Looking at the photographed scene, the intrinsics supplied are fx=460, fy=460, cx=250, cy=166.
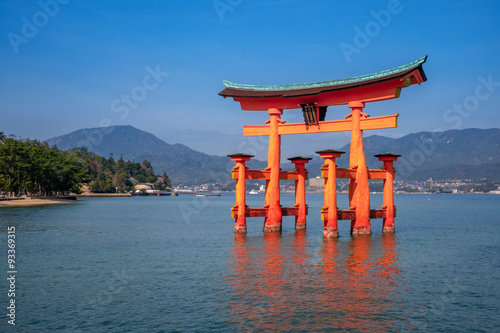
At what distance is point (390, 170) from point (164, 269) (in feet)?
60.1

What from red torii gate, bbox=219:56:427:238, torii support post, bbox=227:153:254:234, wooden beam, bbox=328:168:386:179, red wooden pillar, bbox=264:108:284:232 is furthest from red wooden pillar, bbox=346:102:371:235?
torii support post, bbox=227:153:254:234

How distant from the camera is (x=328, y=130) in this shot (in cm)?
3091

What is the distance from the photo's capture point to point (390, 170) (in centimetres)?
3206

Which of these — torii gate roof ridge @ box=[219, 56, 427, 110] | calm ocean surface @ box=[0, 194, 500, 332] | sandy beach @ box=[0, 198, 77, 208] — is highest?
torii gate roof ridge @ box=[219, 56, 427, 110]

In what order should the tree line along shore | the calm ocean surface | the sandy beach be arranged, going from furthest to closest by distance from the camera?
the tree line along shore
the sandy beach
the calm ocean surface

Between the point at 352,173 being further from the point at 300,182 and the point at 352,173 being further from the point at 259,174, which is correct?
the point at 259,174

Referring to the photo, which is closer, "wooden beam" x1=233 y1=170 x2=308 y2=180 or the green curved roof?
the green curved roof

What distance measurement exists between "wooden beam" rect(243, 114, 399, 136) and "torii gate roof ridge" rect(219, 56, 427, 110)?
1.42 meters

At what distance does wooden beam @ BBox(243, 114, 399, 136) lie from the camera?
27.6 meters

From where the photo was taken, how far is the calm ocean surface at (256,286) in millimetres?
13062

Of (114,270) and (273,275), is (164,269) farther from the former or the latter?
(273,275)

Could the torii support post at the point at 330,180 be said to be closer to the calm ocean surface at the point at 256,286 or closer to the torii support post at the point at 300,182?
the calm ocean surface at the point at 256,286

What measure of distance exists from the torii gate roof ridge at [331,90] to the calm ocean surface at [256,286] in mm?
9303

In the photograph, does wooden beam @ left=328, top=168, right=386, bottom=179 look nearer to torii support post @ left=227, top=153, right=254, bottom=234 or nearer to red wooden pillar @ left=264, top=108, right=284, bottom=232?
red wooden pillar @ left=264, top=108, right=284, bottom=232
